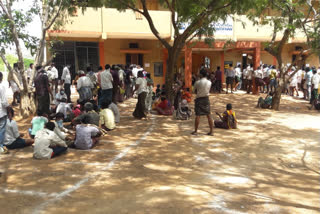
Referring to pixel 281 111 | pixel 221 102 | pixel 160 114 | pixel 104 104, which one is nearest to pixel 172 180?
pixel 104 104

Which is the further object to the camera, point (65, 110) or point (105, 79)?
point (105, 79)

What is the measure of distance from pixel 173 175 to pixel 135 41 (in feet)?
48.6

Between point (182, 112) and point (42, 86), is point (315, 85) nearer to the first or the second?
point (182, 112)

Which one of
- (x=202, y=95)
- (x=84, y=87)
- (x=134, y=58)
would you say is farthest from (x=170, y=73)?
(x=134, y=58)

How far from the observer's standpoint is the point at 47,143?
5.75 metres

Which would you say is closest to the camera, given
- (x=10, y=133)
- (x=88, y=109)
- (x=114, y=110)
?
(x=10, y=133)

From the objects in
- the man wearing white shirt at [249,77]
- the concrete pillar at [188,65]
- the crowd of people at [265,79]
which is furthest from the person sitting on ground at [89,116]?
the man wearing white shirt at [249,77]

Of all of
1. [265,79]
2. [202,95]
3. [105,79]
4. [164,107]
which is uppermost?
[105,79]

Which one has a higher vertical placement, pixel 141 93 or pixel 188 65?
pixel 188 65

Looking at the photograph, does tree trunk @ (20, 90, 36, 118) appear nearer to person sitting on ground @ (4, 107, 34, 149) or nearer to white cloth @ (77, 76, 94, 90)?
white cloth @ (77, 76, 94, 90)

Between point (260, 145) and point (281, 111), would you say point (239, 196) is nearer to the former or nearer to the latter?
point (260, 145)

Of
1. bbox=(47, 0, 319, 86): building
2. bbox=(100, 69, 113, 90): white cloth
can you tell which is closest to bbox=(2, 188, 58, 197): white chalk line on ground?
bbox=(100, 69, 113, 90): white cloth

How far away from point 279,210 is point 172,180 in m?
1.64

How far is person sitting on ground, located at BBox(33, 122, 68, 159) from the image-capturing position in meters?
5.73
